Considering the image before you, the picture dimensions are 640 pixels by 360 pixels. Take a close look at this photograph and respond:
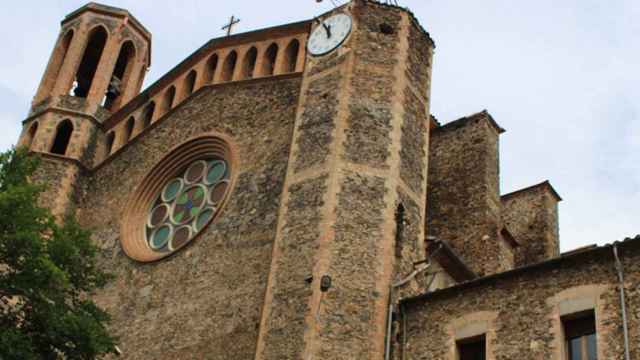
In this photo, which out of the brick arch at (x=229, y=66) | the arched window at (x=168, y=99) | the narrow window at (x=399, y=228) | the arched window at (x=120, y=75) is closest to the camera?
the narrow window at (x=399, y=228)

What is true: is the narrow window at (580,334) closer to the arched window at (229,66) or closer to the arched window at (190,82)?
the arched window at (229,66)

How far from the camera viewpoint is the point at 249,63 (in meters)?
23.5

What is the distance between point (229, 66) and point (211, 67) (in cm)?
71

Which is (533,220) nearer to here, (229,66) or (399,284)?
(229,66)

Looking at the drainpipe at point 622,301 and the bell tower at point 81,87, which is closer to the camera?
the drainpipe at point 622,301

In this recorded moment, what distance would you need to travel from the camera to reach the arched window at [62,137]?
2700 centimetres

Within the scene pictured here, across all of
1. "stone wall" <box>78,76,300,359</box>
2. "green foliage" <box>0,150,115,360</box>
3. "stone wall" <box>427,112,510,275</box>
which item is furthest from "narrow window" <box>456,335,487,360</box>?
"green foliage" <box>0,150,115,360</box>

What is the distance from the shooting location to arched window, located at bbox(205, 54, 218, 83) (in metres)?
24.3

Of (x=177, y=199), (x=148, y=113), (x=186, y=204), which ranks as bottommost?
(x=186, y=204)

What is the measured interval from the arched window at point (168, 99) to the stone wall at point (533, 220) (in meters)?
8.98

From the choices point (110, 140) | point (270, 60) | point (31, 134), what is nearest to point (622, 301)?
point (270, 60)

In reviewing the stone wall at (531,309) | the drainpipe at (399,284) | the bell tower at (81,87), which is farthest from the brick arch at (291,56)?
the stone wall at (531,309)

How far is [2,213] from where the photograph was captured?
1634 centimetres

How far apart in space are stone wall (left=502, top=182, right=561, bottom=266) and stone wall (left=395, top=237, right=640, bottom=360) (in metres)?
8.73
